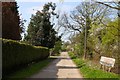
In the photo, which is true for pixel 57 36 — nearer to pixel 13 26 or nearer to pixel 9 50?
pixel 13 26

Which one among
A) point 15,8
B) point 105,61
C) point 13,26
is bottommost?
point 105,61

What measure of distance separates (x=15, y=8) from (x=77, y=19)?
27.6 meters

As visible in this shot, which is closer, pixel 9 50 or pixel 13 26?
pixel 9 50

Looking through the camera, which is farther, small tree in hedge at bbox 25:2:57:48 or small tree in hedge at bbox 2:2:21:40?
small tree in hedge at bbox 25:2:57:48

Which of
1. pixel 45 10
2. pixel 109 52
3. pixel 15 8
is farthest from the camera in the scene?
pixel 45 10

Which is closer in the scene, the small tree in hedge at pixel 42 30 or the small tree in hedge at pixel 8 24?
the small tree in hedge at pixel 8 24

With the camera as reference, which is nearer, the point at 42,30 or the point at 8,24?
the point at 8,24

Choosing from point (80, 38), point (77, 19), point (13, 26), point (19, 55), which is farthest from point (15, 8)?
point (77, 19)

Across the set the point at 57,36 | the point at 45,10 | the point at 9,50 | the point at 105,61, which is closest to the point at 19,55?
the point at 9,50

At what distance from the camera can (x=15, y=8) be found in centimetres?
Answer: 4300

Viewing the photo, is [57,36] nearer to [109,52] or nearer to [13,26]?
[13,26]

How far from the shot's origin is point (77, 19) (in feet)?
226

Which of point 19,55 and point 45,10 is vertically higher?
point 45,10

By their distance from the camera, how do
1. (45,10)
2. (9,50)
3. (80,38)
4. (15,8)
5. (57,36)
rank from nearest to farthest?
(9,50) → (15,8) → (80,38) → (45,10) → (57,36)
